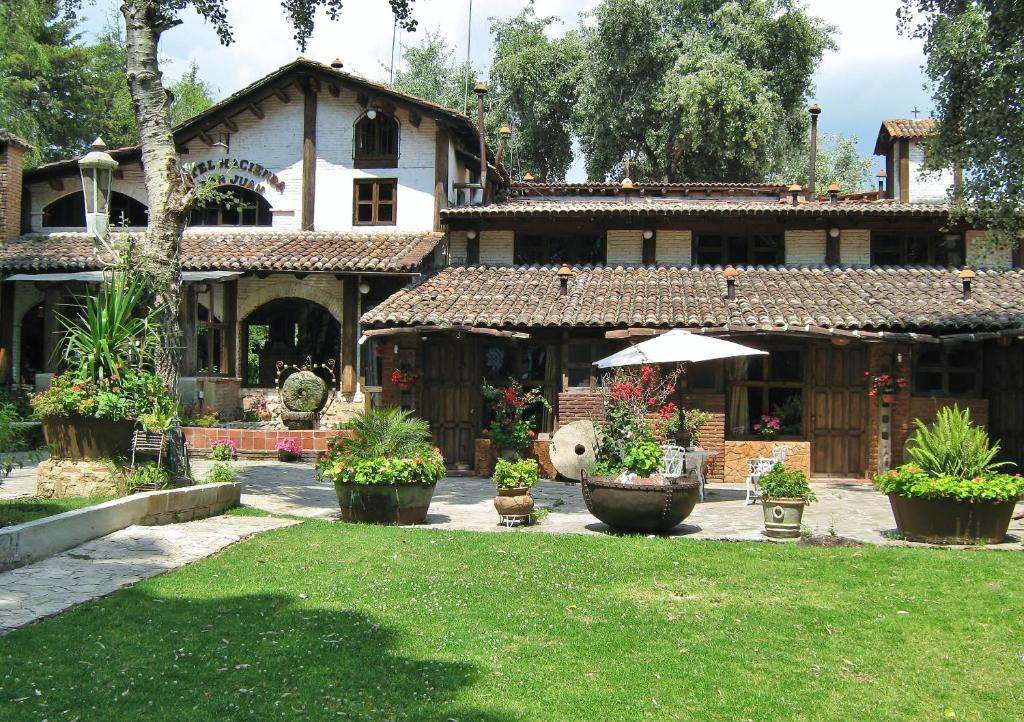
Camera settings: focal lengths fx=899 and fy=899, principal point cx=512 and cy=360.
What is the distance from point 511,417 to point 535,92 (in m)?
18.7

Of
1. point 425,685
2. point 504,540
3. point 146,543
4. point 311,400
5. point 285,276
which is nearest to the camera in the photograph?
point 425,685

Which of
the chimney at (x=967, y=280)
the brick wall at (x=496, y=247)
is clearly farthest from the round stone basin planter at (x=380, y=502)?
the chimney at (x=967, y=280)

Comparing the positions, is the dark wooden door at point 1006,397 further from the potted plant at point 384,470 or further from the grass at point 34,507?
the grass at point 34,507

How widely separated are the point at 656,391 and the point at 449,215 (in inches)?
240

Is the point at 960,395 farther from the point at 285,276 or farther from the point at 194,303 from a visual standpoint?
the point at 194,303

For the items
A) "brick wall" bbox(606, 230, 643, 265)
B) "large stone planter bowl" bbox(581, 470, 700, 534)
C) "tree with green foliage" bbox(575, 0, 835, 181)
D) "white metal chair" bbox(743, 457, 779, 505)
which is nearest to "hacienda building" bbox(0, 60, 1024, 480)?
"brick wall" bbox(606, 230, 643, 265)

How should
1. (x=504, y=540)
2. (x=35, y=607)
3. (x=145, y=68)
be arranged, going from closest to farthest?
1. (x=35, y=607)
2. (x=504, y=540)
3. (x=145, y=68)

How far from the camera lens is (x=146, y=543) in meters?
8.43

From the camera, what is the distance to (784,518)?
9789 mm

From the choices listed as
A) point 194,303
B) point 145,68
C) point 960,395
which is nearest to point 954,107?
point 960,395

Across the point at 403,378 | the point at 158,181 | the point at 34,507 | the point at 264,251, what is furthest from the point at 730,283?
the point at 34,507

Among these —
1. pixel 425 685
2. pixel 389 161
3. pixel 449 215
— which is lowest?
pixel 425 685

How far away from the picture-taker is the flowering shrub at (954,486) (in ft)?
29.9

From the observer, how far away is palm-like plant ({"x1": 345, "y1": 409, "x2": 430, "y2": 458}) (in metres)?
10.5
